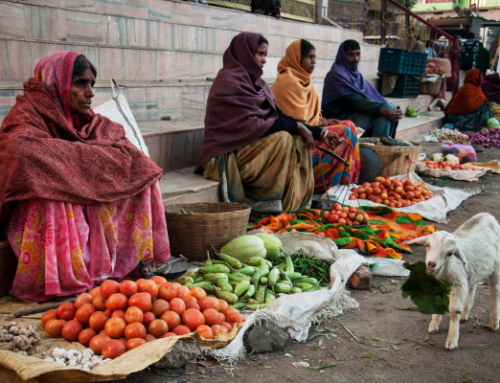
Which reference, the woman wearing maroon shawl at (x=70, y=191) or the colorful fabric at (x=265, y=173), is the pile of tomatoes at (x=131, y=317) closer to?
the woman wearing maroon shawl at (x=70, y=191)

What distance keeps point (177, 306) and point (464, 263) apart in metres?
1.55

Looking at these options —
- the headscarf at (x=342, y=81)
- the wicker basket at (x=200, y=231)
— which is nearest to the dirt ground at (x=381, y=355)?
the wicker basket at (x=200, y=231)

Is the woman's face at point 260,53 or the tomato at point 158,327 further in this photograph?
the woman's face at point 260,53

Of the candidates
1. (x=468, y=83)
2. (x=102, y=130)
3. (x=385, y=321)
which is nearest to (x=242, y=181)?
(x=102, y=130)

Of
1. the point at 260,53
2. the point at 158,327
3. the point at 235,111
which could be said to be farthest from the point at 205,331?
the point at 260,53

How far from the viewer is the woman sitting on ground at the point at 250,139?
4.71 metres

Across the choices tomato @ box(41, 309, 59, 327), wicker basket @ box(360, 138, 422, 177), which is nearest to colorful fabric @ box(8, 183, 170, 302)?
tomato @ box(41, 309, 59, 327)

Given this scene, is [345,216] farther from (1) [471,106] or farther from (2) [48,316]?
(1) [471,106]

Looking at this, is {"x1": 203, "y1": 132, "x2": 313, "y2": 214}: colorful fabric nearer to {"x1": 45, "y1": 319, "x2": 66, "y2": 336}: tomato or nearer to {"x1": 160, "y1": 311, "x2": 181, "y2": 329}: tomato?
Result: {"x1": 160, "y1": 311, "x2": 181, "y2": 329}: tomato

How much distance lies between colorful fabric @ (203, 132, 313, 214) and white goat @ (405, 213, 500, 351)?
7.34 ft

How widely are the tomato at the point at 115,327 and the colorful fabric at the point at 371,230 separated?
1.98 meters

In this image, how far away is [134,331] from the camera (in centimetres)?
228

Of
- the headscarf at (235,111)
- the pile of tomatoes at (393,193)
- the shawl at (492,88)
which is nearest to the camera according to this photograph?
the headscarf at (235,111)

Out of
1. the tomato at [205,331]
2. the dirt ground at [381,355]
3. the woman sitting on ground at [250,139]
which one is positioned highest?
the woman sitting on ground at [250,139]
